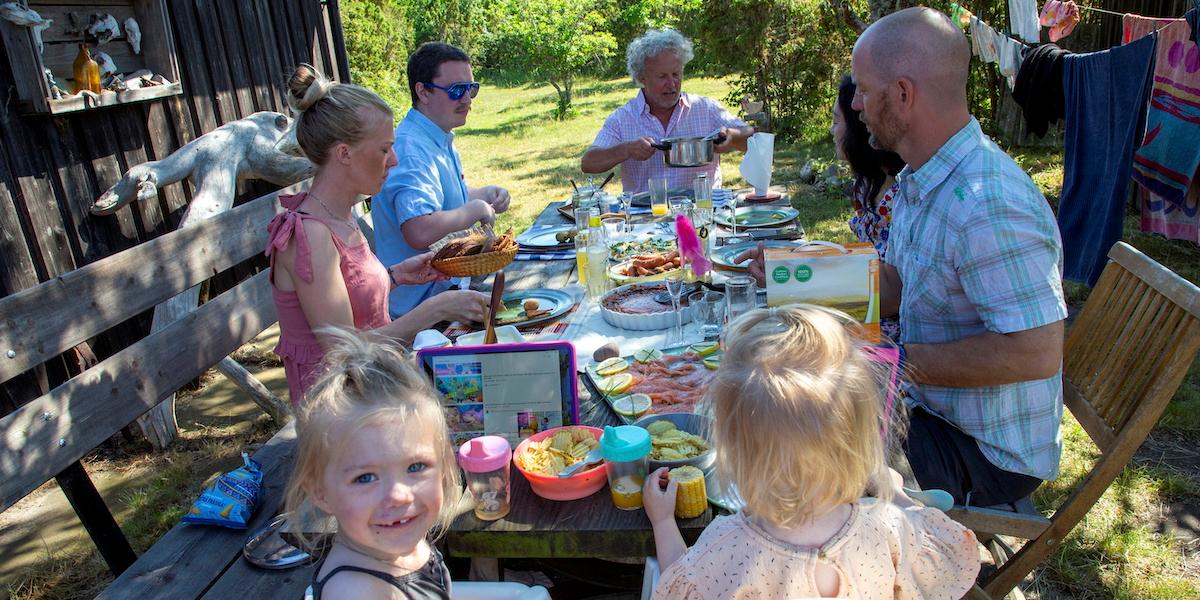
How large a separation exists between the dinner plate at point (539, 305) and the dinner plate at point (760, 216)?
1260 millimetres

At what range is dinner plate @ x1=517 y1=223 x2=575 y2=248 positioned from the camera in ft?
12.7

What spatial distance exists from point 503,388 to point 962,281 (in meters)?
1.24

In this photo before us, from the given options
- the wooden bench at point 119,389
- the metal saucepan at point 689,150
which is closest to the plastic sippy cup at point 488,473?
the wooden bench at point 119,389

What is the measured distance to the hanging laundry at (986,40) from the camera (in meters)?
4.65

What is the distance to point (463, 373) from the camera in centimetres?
188

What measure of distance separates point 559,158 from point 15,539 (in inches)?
347

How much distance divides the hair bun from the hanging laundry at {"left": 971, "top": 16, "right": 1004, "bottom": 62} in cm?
395

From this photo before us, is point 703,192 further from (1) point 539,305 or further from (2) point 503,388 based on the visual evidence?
(2) point 503,388

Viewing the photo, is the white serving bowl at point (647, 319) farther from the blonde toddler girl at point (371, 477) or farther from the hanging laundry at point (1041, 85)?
the hanging laundry at point (1041, 85)

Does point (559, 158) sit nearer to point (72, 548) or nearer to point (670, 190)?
point (670, 190)

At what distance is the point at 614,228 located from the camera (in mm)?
4059

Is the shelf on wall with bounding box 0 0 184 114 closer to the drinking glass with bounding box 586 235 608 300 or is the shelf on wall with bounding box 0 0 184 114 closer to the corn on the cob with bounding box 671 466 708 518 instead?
the drinking glass with bounding box 586 235 608 300

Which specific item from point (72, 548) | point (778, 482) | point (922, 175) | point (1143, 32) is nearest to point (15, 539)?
point (72, 548)

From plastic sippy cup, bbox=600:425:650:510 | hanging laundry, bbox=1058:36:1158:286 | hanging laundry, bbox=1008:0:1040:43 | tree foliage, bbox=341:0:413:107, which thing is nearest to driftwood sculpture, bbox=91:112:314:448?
plastic sippy cup, bbox=600:425:650:510
